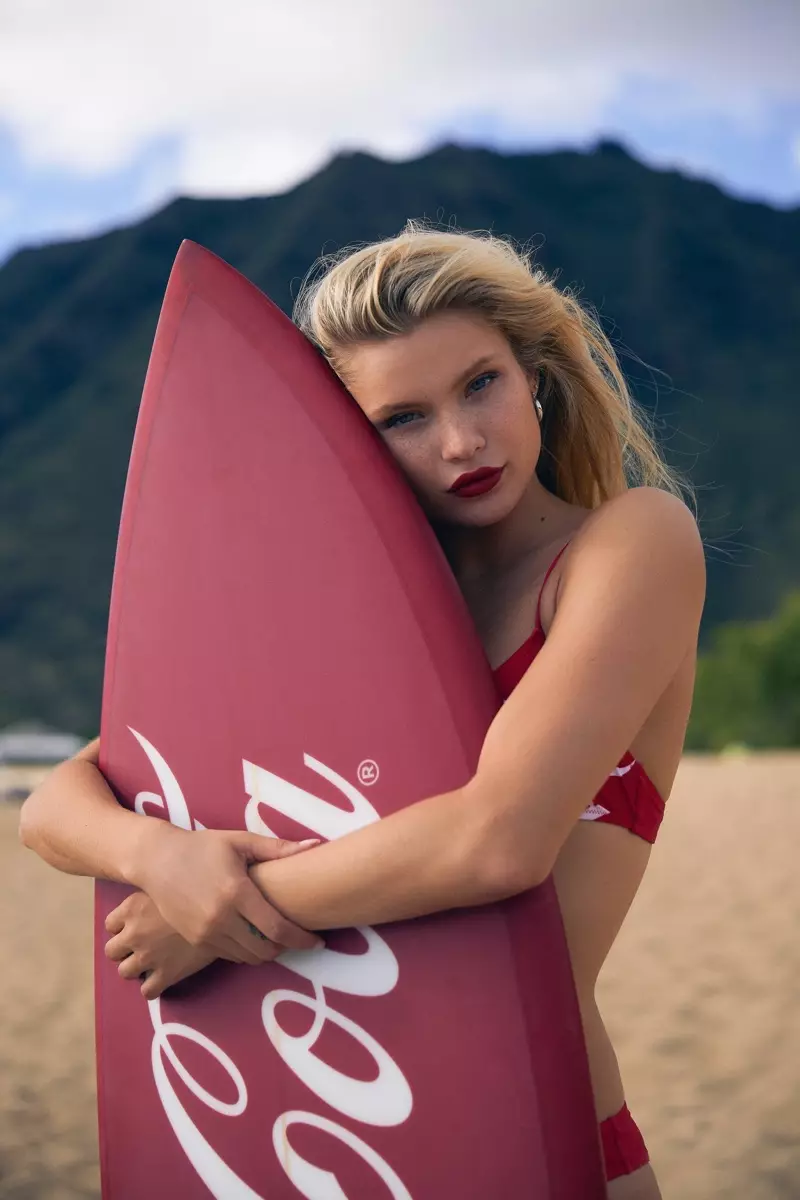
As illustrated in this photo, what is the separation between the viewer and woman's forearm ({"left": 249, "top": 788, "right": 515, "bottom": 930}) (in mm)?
1165

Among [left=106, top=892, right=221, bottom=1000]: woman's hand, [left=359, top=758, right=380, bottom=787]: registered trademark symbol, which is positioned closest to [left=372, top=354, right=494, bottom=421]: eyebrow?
[left=359, top=758, right=380, bottom=787]: registered trademark symbol

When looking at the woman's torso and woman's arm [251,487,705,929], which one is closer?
woman's arm [251,487,705,929]

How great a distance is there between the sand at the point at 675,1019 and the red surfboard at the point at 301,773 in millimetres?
2746

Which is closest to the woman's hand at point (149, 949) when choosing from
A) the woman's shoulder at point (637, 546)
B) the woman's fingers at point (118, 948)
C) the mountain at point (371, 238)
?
the woman's fingers at point (118, 948)

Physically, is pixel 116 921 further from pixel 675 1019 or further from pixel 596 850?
pixel 675 1019

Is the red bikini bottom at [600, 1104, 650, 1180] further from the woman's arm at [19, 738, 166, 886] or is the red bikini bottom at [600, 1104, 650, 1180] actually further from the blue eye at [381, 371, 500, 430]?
the blue eye at [381, 371, 500, 430]

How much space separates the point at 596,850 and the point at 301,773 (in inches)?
13.3

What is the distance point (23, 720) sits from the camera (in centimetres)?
3234

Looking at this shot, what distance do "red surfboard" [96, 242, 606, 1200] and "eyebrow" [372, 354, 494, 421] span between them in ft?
0.11

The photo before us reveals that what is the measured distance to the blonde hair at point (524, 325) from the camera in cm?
140

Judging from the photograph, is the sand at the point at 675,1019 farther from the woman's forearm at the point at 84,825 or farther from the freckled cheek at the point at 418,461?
the freckled cheek at the point at 418,461

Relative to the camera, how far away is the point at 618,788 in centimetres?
136

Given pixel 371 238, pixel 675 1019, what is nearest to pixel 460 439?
pixel 675 1019

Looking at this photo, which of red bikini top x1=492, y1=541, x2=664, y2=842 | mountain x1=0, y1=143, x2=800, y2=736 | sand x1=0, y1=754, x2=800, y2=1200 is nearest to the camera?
red bikini top x1=492, y1=541, x2=664, y2=842
